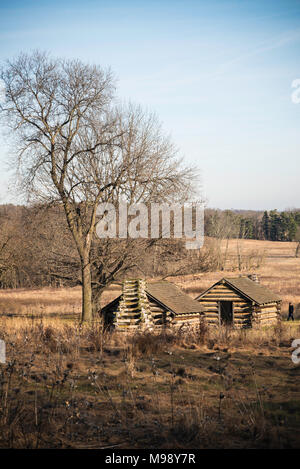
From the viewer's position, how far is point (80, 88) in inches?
633

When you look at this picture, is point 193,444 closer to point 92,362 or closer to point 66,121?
point 92,362

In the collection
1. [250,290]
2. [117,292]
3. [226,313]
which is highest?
[250,290]

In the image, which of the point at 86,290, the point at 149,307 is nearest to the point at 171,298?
the point at 149,307

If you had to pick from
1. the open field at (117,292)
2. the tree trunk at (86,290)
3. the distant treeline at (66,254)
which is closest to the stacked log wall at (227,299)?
the open field at (117,292)

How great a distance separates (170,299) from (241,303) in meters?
7.27

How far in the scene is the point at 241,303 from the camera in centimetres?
2498

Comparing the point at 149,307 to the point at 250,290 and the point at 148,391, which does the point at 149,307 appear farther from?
the point at 148,391

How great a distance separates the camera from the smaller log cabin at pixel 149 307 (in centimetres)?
1505

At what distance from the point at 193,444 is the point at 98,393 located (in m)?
2.50

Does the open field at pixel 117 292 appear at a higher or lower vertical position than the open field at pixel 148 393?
lower

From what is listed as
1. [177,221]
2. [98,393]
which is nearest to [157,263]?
[177,221]

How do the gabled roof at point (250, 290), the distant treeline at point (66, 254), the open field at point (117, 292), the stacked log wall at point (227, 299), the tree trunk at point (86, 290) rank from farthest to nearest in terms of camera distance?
1. the open field at point (117, 292)
2. the stacked log wall at point (227, 299)
3. the gabled roof at point (250, 290)
4. the distant treeline at point (66, 254)
5. the tree trunk at point (86, 290)

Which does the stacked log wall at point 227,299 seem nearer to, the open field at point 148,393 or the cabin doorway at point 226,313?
the cabin doorway at point 226,313

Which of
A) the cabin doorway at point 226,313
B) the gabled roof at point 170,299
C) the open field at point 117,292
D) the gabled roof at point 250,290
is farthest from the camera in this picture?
the open field at point 117,292
